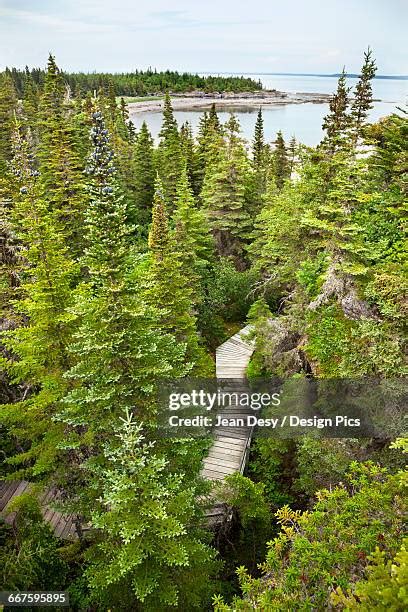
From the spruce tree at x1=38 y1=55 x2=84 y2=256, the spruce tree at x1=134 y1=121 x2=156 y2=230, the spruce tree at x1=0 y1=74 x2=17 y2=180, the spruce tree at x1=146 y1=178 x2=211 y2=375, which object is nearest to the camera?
the spruce tree at x1=146 y1=178 x2=211 y2=375

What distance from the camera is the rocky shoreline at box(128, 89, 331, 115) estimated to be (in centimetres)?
9494

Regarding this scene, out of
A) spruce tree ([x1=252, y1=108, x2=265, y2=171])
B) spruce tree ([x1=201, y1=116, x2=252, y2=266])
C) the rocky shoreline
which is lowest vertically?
spruce tree ([x1=201, y1=116, x2=252, y2=266])

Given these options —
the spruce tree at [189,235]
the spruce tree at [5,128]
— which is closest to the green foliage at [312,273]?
the spruce tree at [189,235]

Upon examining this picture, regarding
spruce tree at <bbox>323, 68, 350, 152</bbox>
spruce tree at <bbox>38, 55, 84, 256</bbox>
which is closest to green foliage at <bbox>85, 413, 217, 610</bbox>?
spruce tree at <bbox>38, 55, 84, 256</bbox>

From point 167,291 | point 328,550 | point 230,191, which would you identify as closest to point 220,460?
point 167,291

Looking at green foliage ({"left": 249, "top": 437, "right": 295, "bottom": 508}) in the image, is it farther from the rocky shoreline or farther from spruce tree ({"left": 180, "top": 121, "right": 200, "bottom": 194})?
the rocky shoreline

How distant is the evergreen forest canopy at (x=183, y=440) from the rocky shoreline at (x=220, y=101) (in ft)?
261

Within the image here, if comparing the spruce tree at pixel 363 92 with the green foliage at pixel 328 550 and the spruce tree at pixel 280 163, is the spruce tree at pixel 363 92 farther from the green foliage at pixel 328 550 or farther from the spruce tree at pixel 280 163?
the green foliage at pixel 328 550

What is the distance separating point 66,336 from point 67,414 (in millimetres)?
1904

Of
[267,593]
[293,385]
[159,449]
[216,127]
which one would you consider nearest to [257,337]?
[293,385]

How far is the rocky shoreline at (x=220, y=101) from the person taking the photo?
94938mm

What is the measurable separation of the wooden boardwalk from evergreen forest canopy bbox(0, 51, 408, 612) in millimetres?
608

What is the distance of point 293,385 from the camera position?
1322cm

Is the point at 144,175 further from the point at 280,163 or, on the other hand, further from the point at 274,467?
the point at 274,467
